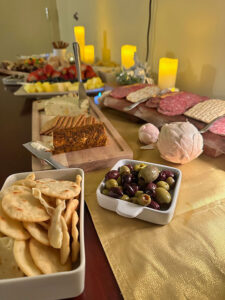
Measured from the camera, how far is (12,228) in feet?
1.32

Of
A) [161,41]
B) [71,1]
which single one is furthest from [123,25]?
[71,1]

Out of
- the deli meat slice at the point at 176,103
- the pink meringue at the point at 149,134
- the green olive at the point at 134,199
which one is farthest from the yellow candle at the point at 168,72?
the green olive at the point at 134,199

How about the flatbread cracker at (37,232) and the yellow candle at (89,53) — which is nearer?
the flatbread cracker at (37,232)

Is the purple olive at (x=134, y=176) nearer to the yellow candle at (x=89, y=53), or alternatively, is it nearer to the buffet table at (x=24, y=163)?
the buffet table at (x=24, y=163)

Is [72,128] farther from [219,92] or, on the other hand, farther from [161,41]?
[161,41]

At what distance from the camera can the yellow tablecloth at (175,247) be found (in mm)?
429

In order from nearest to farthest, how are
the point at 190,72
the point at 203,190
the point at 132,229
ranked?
the point at 132,229 → the point at 203,190 → the point at 190,72

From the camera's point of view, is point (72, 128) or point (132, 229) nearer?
point (132, 229)

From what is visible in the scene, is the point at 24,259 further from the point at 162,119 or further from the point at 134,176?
the point at 162,119

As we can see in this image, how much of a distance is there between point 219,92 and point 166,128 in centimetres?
62

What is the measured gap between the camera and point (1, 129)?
1122 mm

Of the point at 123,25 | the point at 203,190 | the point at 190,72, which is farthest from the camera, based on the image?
the point at 123,25

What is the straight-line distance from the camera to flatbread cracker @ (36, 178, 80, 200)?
0.47 meters

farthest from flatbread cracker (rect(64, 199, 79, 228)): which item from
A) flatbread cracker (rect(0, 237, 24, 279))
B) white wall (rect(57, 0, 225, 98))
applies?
white wall (rect(57, 0, 225, 98))
